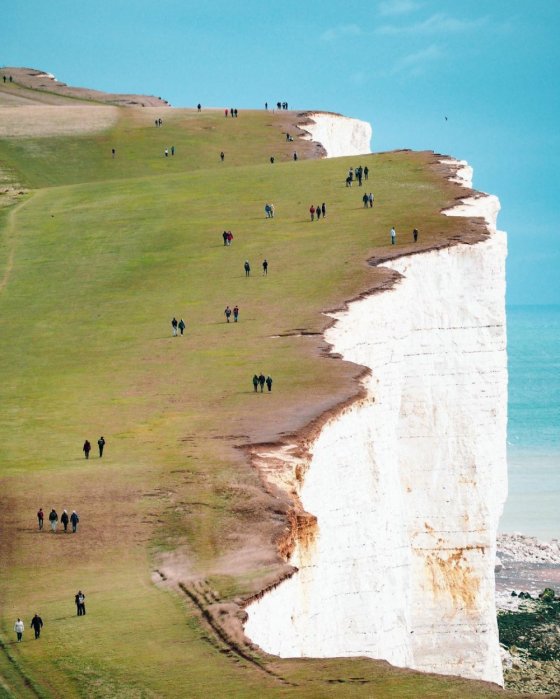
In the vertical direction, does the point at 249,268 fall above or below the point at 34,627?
above

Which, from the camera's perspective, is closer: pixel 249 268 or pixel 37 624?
pixel 37 624

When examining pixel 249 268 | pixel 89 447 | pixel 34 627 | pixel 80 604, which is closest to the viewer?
pixel 34 627

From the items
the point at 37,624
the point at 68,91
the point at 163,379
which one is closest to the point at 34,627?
the point at 37,624

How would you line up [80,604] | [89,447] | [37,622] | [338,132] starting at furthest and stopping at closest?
[338,132]
[89,447]
[80,604]
[37,622]

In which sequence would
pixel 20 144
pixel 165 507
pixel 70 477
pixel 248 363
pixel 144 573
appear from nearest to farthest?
pixel 144 573 < pixel 165 507 < pixel 70 477 < pixel 248 363 < pixel 20 144

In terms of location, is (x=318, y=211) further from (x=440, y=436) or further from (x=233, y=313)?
(x=440, y=436)

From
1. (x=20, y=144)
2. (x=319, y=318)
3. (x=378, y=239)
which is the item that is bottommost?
(x=319, y=318)

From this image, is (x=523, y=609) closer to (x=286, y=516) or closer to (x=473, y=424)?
(x=473, y=424)

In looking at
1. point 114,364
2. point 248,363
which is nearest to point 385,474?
point 248,363
